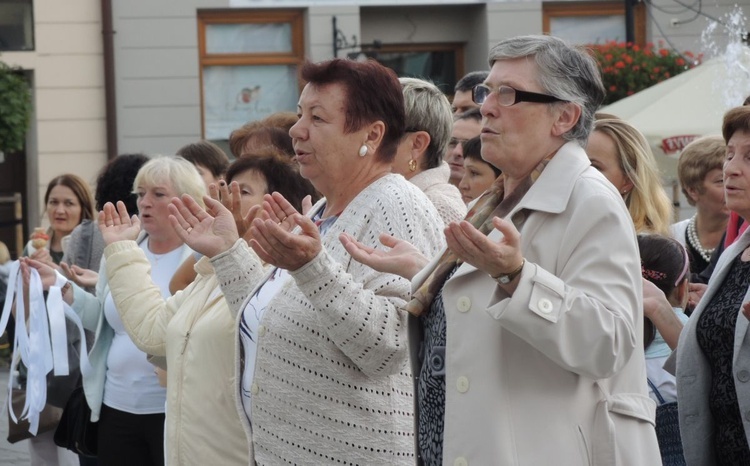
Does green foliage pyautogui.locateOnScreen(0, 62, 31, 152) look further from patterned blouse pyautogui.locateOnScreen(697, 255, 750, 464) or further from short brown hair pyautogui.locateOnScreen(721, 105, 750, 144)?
patterned blouse pyautogui.locateOnScreen(697, 255, 750, 464)

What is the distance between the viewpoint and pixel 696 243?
596 centimetres

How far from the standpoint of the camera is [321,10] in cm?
1541

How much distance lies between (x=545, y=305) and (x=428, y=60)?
13708 mm

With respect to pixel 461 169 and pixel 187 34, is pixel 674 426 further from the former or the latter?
pixel 187 34

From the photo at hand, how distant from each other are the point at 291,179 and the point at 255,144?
0.59 meters

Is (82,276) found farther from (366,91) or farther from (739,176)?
(739,176)

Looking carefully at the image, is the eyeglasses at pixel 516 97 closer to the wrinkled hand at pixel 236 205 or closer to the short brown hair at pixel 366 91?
the short brown hair at pixel 366 91

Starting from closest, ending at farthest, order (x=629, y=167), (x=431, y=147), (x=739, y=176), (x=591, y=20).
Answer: (x=739, y=176) → (x=629, y=167) → (x=431, y=147) → (x=591, y=20)

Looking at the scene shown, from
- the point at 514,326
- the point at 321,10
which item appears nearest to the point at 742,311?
the point at 514,326

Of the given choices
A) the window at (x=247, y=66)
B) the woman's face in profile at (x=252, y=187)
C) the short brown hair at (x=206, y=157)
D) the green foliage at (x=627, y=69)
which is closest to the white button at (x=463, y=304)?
the woman's face in profile at (x=252, y=187)

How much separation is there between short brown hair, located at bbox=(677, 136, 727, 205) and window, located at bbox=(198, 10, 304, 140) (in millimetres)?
10064

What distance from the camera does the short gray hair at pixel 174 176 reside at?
5672 millimetres

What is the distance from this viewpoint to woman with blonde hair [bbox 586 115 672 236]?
14.9 feet

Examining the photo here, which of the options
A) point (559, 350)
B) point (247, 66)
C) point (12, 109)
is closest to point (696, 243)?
point (559, 350)
